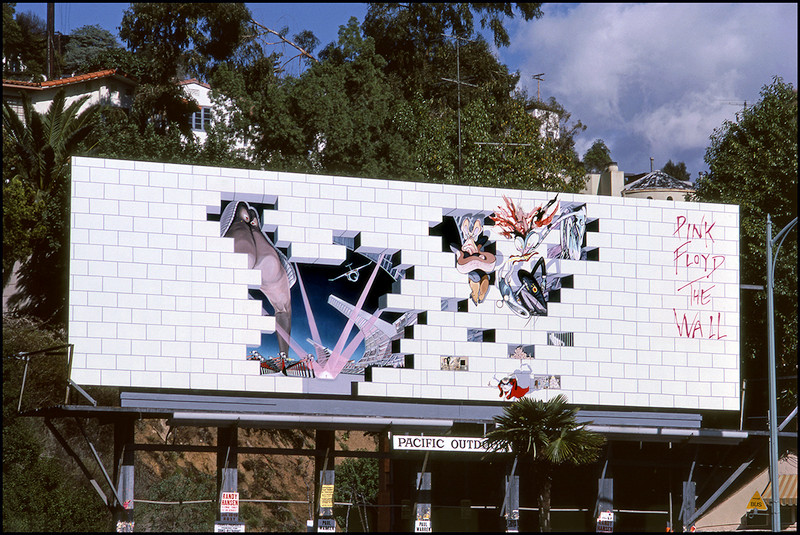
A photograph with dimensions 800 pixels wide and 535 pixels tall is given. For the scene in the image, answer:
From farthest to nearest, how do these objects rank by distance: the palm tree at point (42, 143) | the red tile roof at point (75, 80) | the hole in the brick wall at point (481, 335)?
the red tile roof at point (75, 80) < the palm tree at point (42, 143) < the hole in the brick wall at point (481, 335)

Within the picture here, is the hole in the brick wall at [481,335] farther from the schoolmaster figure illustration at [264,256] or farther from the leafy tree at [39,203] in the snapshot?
the leafy tree at [39,203]

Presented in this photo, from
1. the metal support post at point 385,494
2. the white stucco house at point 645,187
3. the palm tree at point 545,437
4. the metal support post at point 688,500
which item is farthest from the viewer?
the white stucco house at point 645,187

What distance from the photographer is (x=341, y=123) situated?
161 ft

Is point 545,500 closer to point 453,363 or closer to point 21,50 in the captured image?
point 453,363

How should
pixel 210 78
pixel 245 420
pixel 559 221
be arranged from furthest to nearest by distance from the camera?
pixel 210 78 → pixel 559 221 → pixel 245 420

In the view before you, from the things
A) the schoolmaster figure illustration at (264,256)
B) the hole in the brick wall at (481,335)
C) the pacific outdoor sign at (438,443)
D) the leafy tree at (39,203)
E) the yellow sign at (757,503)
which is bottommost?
the yellow sign at (757,503)

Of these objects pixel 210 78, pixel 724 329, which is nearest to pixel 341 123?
pixel 210 78

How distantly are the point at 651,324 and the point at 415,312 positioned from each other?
853 cm

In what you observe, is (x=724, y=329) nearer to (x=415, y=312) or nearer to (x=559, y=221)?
(x=559, y=221)

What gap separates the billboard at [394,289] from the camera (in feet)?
95.8

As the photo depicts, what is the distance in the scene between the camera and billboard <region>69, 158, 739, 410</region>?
29188 mm

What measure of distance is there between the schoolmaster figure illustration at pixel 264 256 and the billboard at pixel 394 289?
0.17 feet

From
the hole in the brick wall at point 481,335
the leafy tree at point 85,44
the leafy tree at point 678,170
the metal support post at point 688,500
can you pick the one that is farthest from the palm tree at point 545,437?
the leafy tree at point 678,170

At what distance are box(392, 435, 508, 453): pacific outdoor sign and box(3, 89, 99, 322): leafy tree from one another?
743 inches
